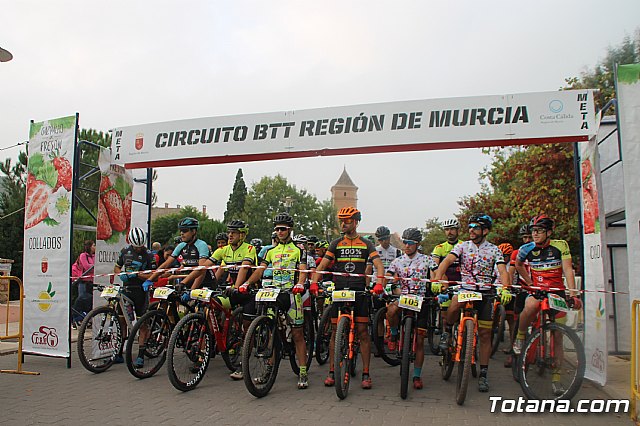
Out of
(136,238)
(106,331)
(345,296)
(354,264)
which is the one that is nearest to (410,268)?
(354,264)

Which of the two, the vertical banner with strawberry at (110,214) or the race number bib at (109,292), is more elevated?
the vertical banner with strawberry at (110,214)

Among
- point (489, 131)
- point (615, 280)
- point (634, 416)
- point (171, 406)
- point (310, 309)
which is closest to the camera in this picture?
point (634, 416)

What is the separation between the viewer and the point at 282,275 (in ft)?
21.6

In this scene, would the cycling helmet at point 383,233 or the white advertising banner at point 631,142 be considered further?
the cycling helmet at point 383,233

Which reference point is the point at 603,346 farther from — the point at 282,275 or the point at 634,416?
the point at 282,275

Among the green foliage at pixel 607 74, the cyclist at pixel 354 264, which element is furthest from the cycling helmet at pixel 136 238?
the green foliage at pixel 607 74

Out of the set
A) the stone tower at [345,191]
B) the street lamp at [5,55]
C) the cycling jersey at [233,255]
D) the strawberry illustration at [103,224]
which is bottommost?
the cycling jersey at [233,255]

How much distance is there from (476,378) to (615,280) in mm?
3762

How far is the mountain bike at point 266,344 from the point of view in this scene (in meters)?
5.70

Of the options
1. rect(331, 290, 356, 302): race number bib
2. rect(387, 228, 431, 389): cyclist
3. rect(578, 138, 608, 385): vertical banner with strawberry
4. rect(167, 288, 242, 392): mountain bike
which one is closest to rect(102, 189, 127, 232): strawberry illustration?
rect(167, 288, 242, 392): mountain bike

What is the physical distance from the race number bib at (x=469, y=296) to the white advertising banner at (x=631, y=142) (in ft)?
5.33

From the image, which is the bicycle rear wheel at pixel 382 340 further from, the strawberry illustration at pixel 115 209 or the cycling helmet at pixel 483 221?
the strawberry illustration at pixel 115 209

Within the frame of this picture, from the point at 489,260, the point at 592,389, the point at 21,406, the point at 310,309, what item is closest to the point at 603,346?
the point at 592,389

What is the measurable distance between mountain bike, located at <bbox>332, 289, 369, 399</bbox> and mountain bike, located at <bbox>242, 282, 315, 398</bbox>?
76cm
